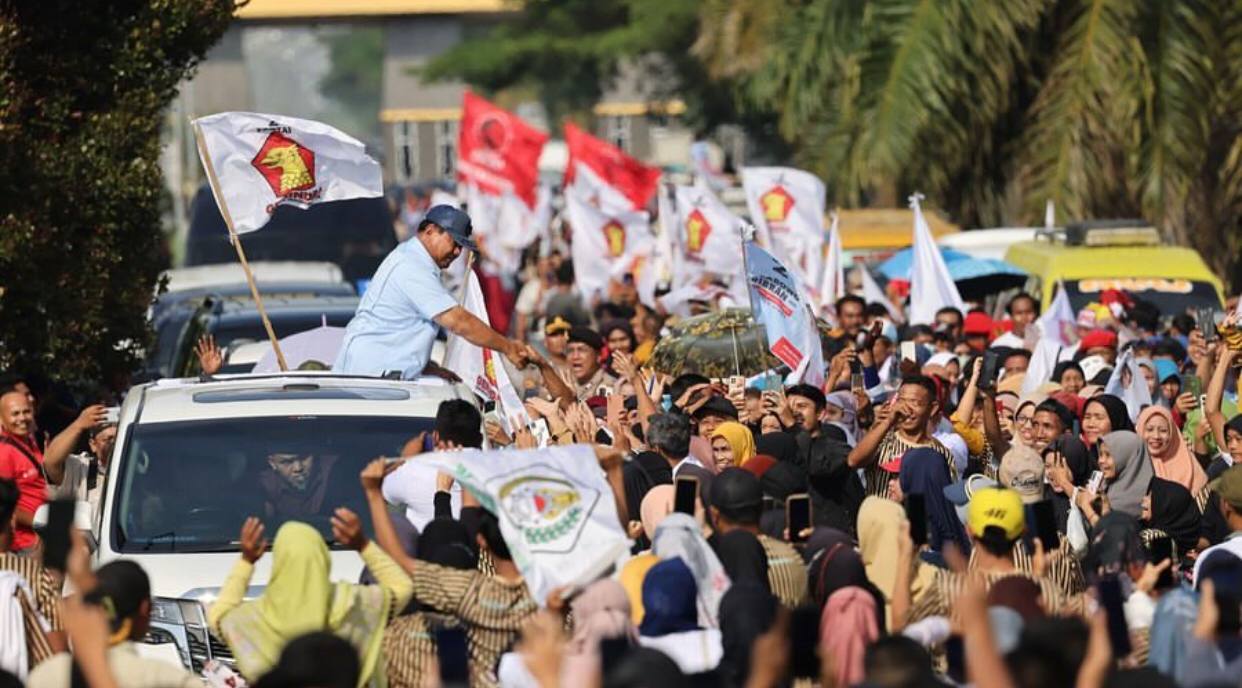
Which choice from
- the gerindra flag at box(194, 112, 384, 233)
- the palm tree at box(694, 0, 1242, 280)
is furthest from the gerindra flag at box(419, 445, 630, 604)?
the palm tree at box(694, 0, 1242, 280)

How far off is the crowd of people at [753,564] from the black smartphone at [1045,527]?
0.01m

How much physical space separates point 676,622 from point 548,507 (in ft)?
1.98

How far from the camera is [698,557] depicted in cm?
855

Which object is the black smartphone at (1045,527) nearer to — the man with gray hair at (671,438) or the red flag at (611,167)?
the man with gray hair at (671,438)

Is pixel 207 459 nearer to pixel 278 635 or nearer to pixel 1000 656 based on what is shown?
pixel 278 635

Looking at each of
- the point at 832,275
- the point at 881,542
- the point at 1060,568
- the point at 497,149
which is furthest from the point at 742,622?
the point at 497,149

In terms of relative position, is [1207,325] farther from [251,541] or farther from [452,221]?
[251,541]

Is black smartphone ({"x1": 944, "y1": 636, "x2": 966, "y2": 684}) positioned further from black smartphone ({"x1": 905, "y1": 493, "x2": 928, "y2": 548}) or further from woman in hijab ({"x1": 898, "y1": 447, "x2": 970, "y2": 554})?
woman in hijab ({"x1": 898, "y1": 447, "x2": 970, "y2": 554})

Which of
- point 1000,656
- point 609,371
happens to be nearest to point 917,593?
point 1000,656

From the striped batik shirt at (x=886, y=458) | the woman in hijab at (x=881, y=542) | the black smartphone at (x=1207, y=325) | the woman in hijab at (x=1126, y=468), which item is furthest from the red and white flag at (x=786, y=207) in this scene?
the woman in hijab at (x=881, y=542)

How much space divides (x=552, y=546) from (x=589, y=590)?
387 mm

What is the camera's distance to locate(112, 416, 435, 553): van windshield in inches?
404

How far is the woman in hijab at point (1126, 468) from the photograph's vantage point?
11.4m

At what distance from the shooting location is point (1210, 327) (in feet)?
51.8
